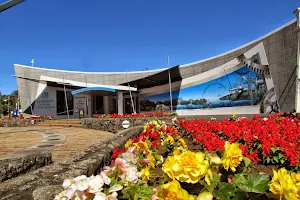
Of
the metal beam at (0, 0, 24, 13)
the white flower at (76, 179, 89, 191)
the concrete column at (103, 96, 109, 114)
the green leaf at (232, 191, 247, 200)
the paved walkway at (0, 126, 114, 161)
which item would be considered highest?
the metal beam at (0, 0, 24, 13)

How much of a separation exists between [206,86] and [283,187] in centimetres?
2275

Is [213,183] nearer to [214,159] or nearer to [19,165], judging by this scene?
[214,159]

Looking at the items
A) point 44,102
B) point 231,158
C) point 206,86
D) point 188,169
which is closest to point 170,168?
point 188,169

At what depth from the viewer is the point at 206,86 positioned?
76.5 feet

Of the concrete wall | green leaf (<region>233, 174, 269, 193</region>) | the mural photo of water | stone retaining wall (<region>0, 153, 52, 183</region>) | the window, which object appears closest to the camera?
green leaf (<region>233, 174, 269, 193</region>)

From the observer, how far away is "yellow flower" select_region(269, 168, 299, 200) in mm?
1033

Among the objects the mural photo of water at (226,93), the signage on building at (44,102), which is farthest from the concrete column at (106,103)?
the mural photo of water at (226,93)

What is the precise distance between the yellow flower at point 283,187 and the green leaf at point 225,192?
0.18m

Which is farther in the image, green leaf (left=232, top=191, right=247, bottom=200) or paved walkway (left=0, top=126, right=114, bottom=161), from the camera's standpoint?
paved walkway (left=0, top=126, right=114, bottom=161)

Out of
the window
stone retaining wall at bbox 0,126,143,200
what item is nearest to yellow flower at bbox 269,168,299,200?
stone retaining wall at bbox 0,126,143,200

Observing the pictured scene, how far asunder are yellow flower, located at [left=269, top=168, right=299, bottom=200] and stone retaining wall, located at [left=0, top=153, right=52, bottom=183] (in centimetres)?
458

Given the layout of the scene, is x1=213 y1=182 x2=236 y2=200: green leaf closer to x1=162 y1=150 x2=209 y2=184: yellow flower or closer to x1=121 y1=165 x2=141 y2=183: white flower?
x1=162 y1=150 x2=209 y2=184: yellow flower

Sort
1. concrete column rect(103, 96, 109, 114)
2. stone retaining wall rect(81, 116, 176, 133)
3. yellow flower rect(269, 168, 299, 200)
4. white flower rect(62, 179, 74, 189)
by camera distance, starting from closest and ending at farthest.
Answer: yellow flower rect(269, 168, 299, 200) → white flower rect(62, 179, 74, 189) → stone retaining wall rect(81, 116, 176, 133) → concrete column rect(103, 96, 109, 114)

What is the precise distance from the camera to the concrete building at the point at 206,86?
16.4 metres
